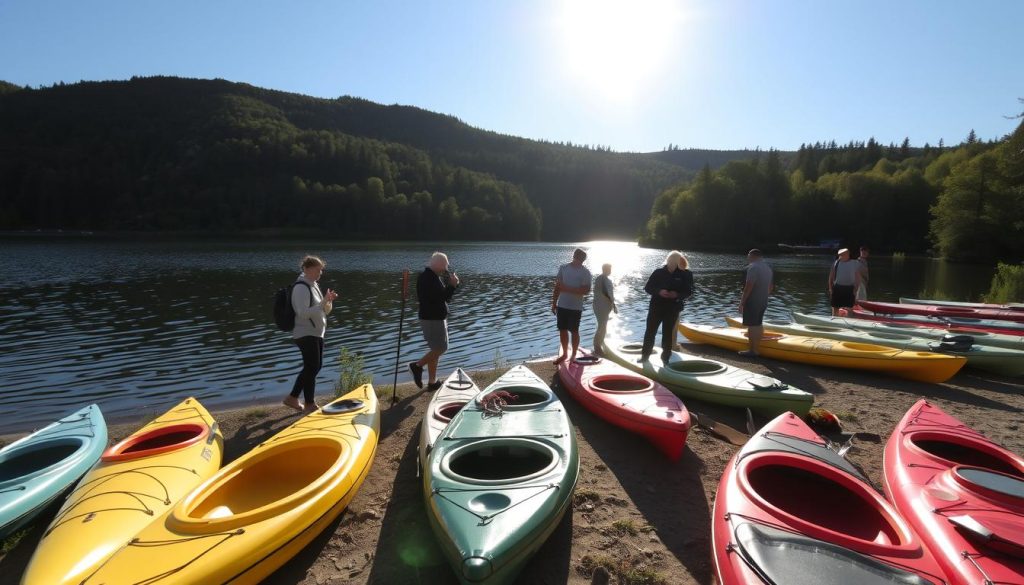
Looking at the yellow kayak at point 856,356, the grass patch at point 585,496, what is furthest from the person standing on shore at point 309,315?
the yellow kayak at point 856,356

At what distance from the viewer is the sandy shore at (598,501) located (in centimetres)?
359

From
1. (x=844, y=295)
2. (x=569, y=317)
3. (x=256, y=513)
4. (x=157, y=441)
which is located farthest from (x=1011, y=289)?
(x=157, y=441)

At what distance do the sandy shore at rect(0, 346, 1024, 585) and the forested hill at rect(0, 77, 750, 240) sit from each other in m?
84.7

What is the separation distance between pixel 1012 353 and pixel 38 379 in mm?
19094

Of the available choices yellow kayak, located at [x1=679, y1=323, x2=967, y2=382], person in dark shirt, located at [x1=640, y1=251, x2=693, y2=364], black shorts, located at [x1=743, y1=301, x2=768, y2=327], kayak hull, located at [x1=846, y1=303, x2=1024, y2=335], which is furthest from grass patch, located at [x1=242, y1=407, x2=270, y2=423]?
kayak hull, located at [x1=846, y1=303, x2=1024, y2=335]

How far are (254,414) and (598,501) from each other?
524 cm

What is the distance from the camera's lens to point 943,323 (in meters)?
12.1

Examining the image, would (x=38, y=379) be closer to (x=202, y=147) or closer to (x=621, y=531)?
(x=621, y=531)

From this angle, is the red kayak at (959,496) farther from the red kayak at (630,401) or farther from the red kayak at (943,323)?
the red kayak at (943,323)

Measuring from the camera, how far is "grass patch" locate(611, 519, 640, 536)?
4035 millimetres

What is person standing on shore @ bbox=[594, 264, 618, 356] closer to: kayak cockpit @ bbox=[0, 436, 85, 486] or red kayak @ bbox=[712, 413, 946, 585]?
red kayak @ bbox=[712, 413, 946, 585]

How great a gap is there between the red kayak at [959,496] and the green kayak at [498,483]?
2.58 metres

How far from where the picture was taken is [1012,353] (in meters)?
8.70

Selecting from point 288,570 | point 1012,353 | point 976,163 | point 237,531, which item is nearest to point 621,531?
point 288,570
